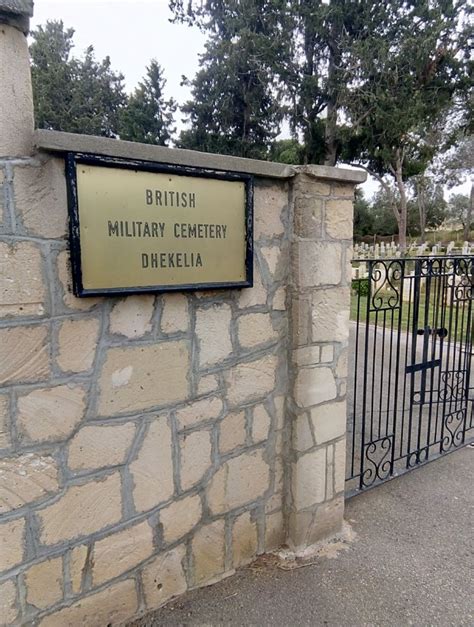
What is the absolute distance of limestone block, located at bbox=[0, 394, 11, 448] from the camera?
1310 mm

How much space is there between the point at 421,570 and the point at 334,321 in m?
1.34

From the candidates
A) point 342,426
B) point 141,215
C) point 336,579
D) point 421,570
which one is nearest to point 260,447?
point 342,426

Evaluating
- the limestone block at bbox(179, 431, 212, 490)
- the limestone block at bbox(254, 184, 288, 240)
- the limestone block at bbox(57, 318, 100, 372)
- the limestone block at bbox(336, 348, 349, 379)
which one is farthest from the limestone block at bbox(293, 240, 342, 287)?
the limestone block at bbox(57, 318, 100, 372)

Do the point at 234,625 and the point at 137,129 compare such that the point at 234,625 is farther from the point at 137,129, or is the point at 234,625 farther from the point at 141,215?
the point at 137,129

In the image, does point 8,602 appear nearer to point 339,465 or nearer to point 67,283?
point 67,283

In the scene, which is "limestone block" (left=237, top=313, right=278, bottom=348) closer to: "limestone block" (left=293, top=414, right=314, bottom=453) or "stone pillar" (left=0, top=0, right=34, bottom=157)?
"limestone block" (left=293, top=414, right=314, bottom=453)

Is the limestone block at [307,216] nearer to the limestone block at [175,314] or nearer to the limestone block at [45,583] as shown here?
the limestone block at [175,314]

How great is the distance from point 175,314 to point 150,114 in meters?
21.8

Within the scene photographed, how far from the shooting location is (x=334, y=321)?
6.86 feet

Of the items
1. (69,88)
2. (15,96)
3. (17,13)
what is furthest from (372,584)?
(69,88)

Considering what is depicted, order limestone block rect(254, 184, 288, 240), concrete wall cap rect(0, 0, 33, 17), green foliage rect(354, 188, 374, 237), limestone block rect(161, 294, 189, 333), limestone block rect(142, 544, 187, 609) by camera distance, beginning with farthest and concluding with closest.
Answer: green foliage rect(354, 188, 374, 237)
limestone block rect(254, 184, 288, 240)
limestone block rect(142, 544, 187, 609)
limestone block rect(161, 294, 189, 333)
concrete wall cap rect(0, 0, 33, 17)

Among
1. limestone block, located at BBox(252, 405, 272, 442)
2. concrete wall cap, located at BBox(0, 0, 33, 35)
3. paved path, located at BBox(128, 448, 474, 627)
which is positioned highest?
concrete wall cap, located at BBox(0, 0, 33, 35)

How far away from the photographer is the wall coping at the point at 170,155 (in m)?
1.30

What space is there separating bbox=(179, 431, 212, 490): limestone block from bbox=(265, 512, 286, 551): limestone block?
0.56 meters
